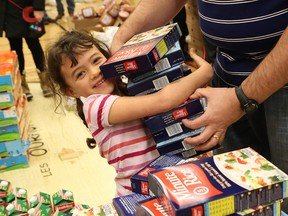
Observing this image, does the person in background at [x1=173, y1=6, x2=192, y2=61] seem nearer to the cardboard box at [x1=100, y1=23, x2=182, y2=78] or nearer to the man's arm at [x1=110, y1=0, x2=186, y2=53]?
the man's arm at [x1=110, y1=0, x2=186, y2=53]

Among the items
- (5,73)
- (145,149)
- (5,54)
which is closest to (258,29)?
(145,149)

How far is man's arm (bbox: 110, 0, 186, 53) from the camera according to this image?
62.7 inches

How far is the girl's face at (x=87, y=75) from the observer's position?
4.74ft

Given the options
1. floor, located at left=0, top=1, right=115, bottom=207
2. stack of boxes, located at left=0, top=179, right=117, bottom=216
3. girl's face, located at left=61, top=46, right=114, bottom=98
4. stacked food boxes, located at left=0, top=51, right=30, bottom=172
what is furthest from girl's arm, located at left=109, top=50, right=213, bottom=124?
stacked food boxes, located at left=0, top=51, right=30, bottom=172

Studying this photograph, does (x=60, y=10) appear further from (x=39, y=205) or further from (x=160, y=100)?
(x=160, y=100)

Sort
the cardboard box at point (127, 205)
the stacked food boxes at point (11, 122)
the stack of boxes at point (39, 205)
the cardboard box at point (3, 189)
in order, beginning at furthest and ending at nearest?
1. the stacked food boxes at point (11, 122)
2. the cardboard box at point (3, 189)
3. the stack of boxes at point (39, 205)
4. the cardboard box at point (127, 205)

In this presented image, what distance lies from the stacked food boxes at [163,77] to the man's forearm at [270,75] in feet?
0.55

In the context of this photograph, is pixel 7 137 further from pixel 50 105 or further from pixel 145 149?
pixel 145 149

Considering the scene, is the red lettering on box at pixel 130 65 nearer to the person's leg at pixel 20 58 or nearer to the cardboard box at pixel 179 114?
the cardboard box at pixel 179 114

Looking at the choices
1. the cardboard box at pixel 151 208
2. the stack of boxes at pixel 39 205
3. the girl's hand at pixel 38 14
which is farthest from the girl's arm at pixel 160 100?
the girl's hand at pixel 38 14

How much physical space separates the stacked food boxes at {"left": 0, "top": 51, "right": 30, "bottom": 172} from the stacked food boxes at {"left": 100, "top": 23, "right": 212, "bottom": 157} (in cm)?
173

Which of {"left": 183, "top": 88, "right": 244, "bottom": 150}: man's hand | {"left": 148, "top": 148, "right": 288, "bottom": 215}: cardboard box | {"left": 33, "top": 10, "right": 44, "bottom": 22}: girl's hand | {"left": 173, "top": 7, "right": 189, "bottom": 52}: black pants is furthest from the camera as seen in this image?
{"left": 173, "top": 7, "right": 189, "bottom": 52}: black pants

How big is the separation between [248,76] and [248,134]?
0.35 meters

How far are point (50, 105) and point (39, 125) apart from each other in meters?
0.40
